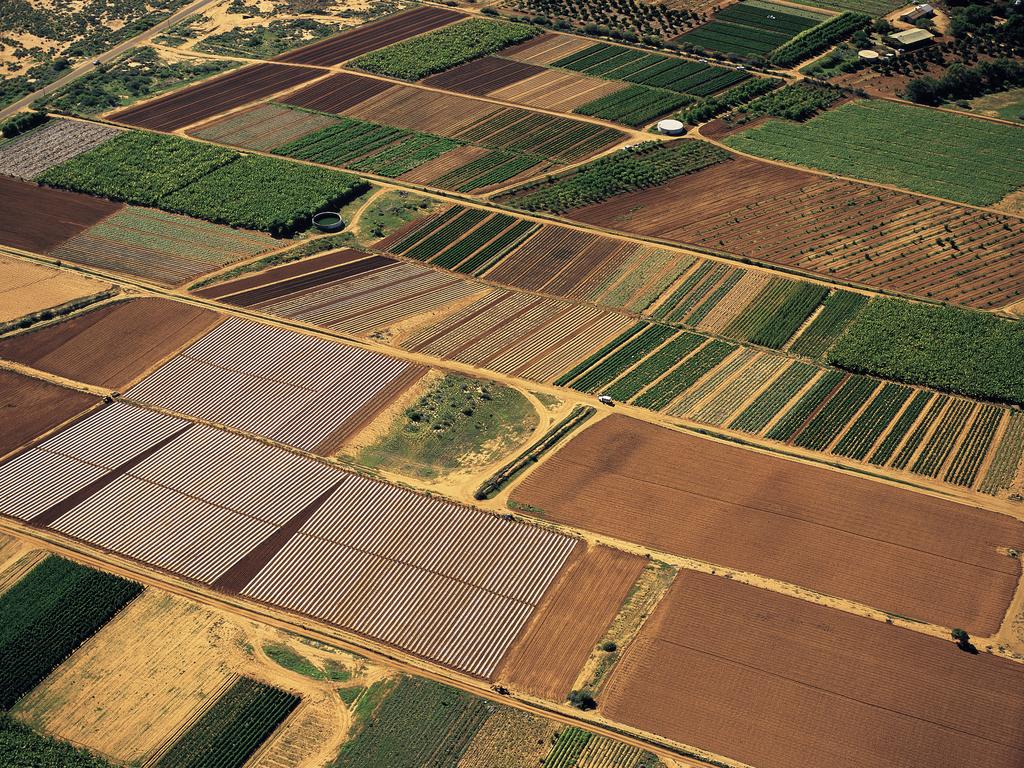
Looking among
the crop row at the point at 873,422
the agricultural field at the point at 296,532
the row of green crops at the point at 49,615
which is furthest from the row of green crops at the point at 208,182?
the crop row at the point at 873,422

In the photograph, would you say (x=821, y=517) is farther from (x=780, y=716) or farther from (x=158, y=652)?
(x=158, y=652)

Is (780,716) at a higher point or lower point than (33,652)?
lower

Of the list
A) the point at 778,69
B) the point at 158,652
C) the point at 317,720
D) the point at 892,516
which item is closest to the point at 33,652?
the point at 158,652

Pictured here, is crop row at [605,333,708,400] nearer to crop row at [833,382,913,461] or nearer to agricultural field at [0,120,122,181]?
crop row at [833,382,913,461]

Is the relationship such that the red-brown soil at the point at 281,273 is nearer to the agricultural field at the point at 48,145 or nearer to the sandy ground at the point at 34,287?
the sandy ground at the point at 34,287

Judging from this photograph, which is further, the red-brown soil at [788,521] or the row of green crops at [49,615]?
the red-brown soil at [788,521]

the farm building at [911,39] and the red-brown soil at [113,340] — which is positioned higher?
the farm building at [911,39]
